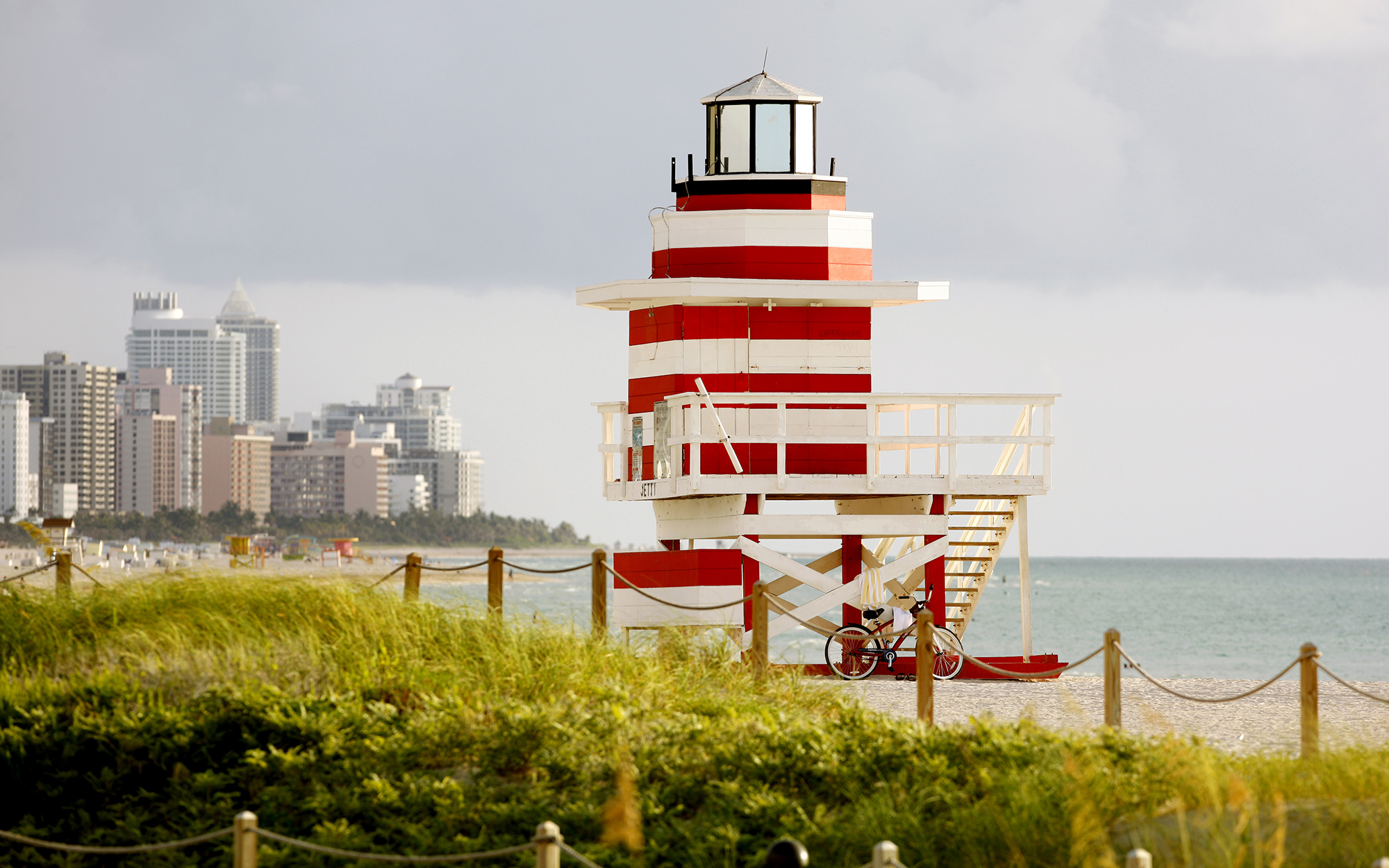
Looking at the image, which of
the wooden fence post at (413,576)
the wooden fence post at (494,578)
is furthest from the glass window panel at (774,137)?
the wooden fence post at (413,576)

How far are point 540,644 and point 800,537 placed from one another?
6.43 metres

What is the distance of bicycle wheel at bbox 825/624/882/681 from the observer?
17.6 m

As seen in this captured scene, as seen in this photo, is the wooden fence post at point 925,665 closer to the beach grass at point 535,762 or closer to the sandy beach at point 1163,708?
the sandy beach at point 1163,708

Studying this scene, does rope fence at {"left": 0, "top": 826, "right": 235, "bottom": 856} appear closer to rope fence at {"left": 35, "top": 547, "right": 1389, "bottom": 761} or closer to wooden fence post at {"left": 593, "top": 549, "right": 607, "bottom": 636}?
rope fence at {"left": 35, "top": 547, "right": 1389, "bottom": 761}

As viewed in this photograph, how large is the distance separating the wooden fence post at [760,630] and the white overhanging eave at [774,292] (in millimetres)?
5278

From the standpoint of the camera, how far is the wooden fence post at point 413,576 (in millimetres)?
13664

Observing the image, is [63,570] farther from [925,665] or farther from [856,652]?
[925,665]

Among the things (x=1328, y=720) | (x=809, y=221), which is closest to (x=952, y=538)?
(x=809, y=221)

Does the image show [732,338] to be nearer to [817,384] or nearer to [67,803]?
[817,384]

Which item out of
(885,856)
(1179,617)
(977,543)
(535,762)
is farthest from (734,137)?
(1179,617)

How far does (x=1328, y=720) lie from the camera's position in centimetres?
1348

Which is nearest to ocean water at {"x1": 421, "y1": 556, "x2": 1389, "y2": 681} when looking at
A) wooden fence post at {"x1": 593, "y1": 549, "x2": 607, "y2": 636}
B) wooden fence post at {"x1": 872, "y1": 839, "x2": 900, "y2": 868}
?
wooden fence post at {"x1": 593, "y1": 549, "x2": 607, "y2": 636}

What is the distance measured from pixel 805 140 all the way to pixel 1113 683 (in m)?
9.30

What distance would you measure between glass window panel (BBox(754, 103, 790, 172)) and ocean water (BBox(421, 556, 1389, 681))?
539 centimetres
